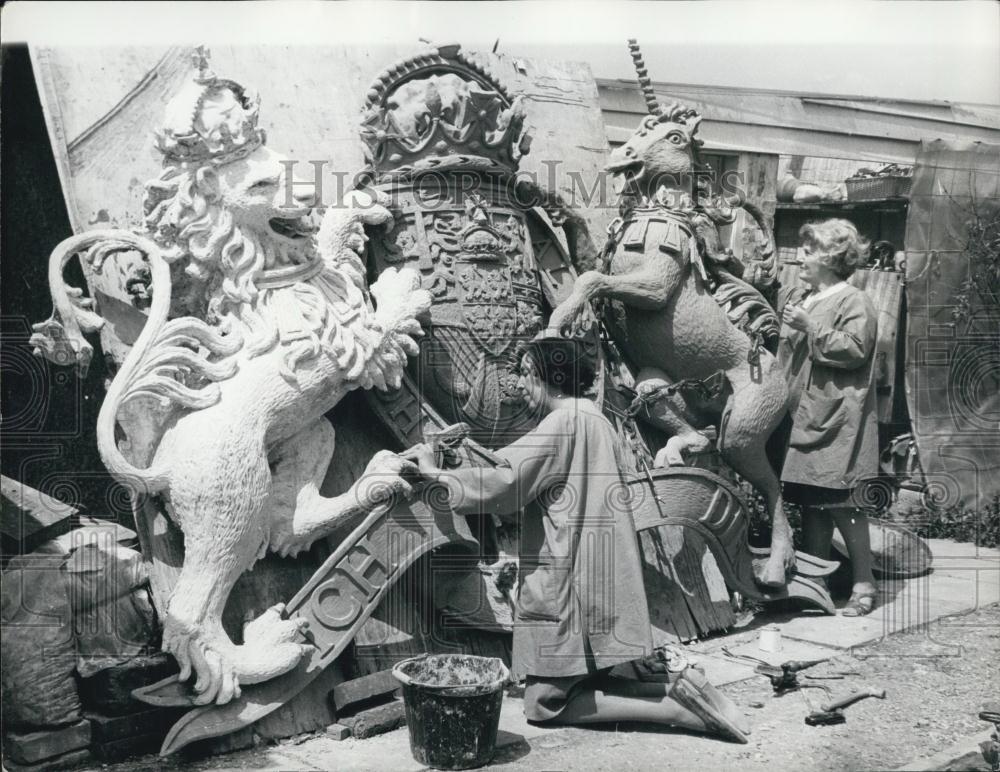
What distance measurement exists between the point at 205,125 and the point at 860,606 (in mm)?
4416

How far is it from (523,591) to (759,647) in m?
1.82

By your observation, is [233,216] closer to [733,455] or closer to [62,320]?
[62,320]

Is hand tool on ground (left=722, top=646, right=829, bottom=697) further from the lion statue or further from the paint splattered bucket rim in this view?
the lion statue

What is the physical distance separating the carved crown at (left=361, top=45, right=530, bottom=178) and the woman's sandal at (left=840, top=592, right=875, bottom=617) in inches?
129

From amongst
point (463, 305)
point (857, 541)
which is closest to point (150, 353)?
point (463, 305)

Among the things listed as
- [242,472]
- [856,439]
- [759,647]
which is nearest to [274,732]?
[242,472]

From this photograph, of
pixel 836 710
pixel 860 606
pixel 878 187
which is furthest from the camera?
pixel 878 187

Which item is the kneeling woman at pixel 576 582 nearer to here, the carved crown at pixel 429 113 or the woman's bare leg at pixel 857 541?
the carved crown at pixel 429 113

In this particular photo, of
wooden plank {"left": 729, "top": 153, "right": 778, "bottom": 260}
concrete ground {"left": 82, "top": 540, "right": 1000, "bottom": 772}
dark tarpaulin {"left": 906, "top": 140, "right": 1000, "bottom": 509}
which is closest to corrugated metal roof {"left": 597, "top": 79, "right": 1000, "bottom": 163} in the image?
wooden plank {"left": 729, "top": 153, "right": 778, "bottom": 260}

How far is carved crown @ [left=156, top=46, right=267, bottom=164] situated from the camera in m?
4.14

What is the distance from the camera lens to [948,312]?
800cm

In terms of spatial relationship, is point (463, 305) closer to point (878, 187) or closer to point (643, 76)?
point (643, 76)

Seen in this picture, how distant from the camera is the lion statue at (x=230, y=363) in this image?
399cm

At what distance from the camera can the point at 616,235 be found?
5941 millimetres
